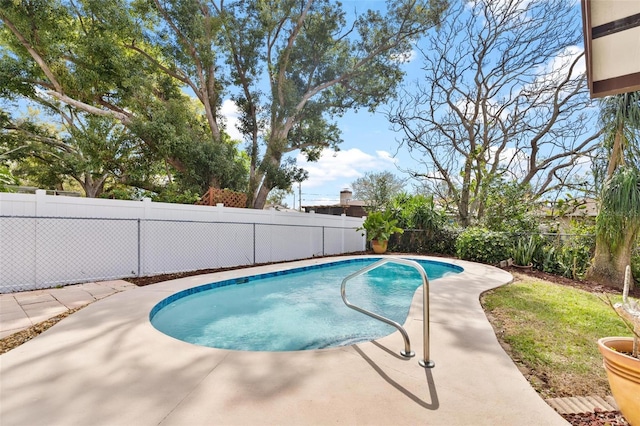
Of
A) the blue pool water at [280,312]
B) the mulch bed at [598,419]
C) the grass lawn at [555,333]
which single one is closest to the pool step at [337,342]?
the blue pool water at [280,312]

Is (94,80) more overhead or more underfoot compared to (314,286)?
more overhead

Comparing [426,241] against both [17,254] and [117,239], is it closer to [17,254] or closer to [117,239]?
[117,239]

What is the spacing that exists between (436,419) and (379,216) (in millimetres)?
10633

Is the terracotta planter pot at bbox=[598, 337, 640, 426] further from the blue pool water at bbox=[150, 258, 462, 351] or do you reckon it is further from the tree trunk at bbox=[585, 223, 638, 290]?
the tree trunk at bbox=[585, 223, 638, 290]

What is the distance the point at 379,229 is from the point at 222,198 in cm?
627

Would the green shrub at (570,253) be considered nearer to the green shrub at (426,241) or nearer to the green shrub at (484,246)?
the green shrub at (484,246)

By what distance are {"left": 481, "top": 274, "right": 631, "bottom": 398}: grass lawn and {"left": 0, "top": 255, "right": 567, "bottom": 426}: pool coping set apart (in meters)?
0.22

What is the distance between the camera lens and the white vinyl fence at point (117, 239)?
505 centimetres

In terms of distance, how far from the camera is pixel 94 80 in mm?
10312

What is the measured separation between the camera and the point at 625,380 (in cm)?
168

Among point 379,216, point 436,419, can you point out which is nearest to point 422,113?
point 379,216

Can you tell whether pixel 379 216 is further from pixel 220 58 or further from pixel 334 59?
pixel 220 58

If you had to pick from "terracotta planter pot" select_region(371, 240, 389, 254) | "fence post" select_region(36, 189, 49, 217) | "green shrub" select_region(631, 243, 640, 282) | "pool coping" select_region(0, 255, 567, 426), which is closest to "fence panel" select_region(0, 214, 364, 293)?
"fence post" select_region(36, 189, 49, 217)

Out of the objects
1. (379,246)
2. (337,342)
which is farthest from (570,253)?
(337,342)
